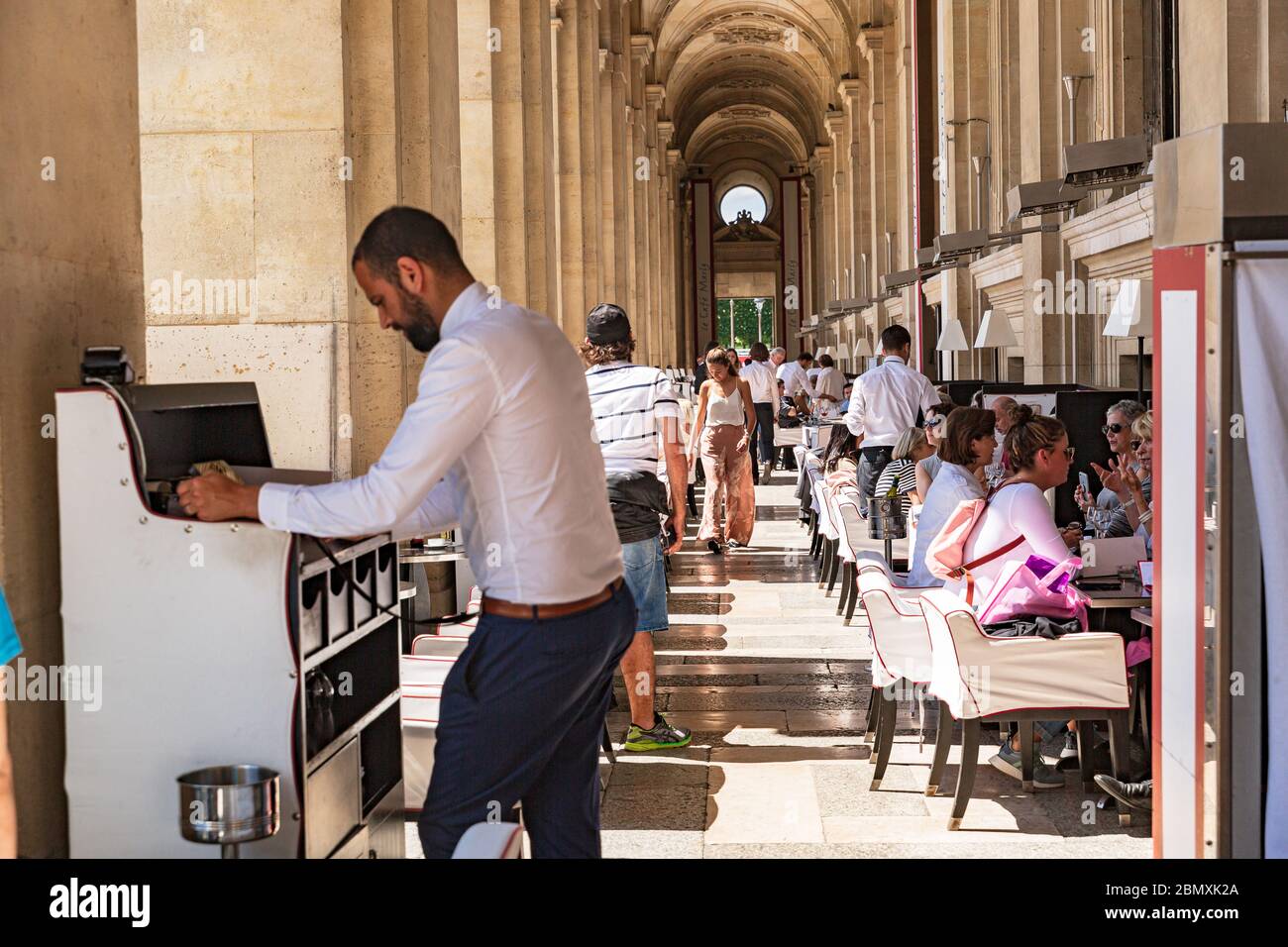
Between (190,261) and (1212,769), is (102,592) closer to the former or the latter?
(1212,769)

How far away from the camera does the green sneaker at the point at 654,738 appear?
20.9ft

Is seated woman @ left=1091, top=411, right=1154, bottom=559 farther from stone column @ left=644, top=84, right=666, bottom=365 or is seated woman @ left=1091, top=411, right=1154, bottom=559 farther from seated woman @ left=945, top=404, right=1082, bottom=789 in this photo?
stone column @ left=644, top=84, right=666, bottom=365

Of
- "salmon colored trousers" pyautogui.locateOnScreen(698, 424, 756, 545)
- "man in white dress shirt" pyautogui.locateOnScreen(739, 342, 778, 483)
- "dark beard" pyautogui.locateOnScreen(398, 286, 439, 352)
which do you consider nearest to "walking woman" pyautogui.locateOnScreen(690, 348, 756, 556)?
"salmon colored trousers" pyautogui.locateOnScreen(698, 424, 756, 545)

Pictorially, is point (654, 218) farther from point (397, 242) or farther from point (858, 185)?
point (397, 242)

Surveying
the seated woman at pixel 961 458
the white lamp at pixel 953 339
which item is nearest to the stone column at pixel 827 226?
the white lamp at pixel 953 339

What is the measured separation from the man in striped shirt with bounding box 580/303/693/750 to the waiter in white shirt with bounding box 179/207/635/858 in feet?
9.19

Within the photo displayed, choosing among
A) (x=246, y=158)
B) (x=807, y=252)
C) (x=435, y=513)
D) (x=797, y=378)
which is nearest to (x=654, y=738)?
(x=246, y=158)

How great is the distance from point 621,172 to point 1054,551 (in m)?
19.9

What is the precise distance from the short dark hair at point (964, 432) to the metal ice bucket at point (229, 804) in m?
3.96

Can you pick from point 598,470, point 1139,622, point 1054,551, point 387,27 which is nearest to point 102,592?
point 598,470

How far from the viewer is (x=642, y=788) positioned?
18.8ft

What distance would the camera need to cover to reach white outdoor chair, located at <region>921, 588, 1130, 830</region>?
5.07 m

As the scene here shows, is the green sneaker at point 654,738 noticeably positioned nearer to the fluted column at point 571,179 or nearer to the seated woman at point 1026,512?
the seated woman at point 1026,512

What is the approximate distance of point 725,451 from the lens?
12.7 m
